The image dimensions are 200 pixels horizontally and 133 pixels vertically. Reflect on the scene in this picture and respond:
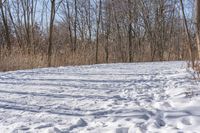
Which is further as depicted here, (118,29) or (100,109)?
(118,29)

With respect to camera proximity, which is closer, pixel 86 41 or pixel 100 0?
pixel 100 0

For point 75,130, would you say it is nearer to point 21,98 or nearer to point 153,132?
point 153,132

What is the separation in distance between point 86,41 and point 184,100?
2072 centimetres

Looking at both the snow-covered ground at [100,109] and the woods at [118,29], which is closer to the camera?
the snow-covered ground at [100,109]

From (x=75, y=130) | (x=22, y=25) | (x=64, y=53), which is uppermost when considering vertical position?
(x=22, y=25)

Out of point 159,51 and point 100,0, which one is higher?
point 100,0

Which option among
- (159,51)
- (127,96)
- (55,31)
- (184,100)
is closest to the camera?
(184,100)

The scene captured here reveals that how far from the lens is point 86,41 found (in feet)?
81.2

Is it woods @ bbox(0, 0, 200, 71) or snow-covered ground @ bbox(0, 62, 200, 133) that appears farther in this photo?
woods @ bbox(0, 0, 200, 71)

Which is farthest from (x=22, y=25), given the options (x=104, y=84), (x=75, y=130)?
(x=75, y=130)

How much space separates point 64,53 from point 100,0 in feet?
23.7

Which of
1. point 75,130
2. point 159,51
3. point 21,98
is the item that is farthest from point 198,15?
point 159,51

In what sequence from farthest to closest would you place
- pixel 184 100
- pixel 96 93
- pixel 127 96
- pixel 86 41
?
pixel 86 41, pixel 96 93, pixel 127 96, pixel 184 100

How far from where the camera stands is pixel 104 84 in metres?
6.60
